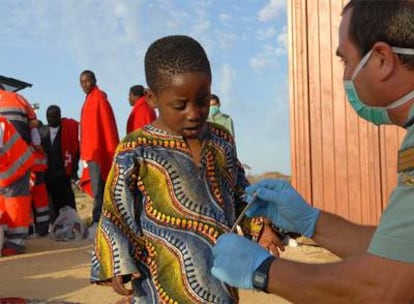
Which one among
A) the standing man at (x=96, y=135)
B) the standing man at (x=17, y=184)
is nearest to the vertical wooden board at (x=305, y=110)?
A: the standing man at (x=96, y=135)

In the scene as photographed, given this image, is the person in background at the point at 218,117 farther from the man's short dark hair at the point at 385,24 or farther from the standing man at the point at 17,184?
the man's short dark hair at the point at 385,24

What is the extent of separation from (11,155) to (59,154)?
242 cm

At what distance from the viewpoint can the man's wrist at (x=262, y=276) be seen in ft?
5.31

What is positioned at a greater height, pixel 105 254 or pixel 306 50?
pixel 306 50

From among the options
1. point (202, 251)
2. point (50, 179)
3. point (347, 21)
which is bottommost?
point (50, 179)

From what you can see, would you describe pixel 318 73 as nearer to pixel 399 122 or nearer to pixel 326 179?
pixel 326 179

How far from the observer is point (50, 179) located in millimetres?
8617

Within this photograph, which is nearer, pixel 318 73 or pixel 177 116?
pixel 177 116

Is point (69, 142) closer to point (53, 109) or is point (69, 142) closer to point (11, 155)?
point (53, 109)

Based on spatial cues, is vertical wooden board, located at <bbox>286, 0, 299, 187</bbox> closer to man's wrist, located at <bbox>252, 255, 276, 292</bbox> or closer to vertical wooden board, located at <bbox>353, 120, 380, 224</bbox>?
vertical wooden board, located at <bbox>353, 120, 380, 224</bbox>

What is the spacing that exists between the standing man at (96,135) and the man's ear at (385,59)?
615 centimetres

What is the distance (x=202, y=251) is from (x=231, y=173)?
388 mm

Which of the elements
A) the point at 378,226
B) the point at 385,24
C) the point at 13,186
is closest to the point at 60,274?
the point at 13,186

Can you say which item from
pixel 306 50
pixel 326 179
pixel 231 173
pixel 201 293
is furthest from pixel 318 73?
pixel 201 293
